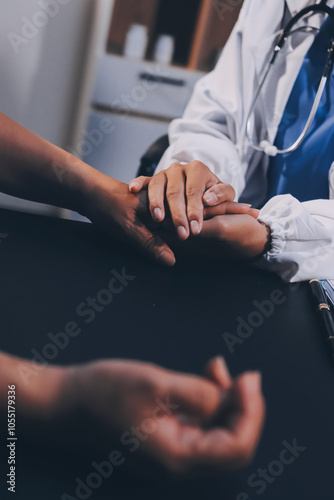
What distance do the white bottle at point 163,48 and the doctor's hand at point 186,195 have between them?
135 centimetres

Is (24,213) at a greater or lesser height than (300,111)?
lesser

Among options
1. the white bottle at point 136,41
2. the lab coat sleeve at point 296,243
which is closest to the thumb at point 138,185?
the lab coat sleeve at point 296,243

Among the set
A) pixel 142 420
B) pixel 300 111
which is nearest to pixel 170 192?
pixel 142 420

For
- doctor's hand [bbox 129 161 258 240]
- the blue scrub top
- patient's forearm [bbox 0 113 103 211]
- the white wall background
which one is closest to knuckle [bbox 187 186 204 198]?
doctor's hand [bbox 129 161 258 240]

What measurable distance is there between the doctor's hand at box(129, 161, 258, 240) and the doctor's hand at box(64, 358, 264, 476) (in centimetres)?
28

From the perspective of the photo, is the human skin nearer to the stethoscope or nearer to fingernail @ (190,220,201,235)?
fingernail @ (190,220,201,235)

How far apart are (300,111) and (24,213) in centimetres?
58

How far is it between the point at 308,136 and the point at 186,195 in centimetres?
44

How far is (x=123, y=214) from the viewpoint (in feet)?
1.79

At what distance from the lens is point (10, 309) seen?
0.35 meters

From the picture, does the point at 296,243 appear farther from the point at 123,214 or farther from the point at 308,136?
the point at 308,136

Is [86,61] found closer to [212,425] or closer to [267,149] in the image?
[267,149]

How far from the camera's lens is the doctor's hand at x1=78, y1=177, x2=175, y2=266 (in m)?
0.52

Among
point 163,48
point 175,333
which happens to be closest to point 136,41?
point 163,48
